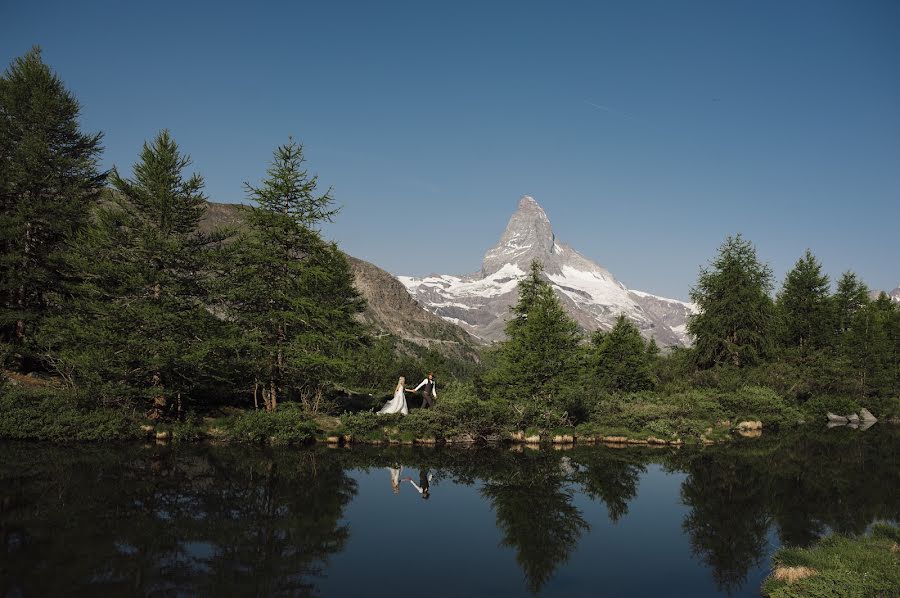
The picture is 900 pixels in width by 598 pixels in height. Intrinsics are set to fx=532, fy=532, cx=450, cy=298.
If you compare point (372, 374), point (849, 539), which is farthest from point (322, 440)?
point (372, 374)

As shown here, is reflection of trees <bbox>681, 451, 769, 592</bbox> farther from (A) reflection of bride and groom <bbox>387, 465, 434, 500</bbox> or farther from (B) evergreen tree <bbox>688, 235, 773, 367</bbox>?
(B) evergreen tree <bbox>688, 235, 773, 367</bbox>

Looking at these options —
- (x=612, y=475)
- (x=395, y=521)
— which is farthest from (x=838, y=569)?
(x=612, y=475)

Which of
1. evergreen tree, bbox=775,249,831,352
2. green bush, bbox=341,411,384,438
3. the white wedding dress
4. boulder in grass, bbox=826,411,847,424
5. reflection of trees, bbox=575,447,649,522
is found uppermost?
evergreen tree, bbox=775,249,831,352

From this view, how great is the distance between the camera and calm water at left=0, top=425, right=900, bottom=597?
11320 mm

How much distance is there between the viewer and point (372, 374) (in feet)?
181

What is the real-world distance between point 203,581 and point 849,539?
16.4 m

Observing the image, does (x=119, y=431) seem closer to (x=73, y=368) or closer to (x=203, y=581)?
(x=73, y=368)

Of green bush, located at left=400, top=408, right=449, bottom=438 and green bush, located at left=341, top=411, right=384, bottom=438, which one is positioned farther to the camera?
green bush, located at left=400, top=408, right=449, bottom=438

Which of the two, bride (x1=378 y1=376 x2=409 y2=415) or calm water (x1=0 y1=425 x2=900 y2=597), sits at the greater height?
bride (x1=378 y1=376 x2=409 y2=415)

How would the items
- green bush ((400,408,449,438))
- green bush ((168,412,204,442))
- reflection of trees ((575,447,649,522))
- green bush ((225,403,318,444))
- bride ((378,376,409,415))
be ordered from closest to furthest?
reflection of trees ((575,447,649,522))
green bush ((168,412,204,442))
green bush ((225,403,318,444))
green bush ((400,408,449,438))
bride ((378,376,409,415))

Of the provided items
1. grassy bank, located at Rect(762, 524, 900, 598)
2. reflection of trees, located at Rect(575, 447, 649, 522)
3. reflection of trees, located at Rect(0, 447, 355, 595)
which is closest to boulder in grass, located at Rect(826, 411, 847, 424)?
reflection of trees, located at Rect(575, 447, 649, 522)

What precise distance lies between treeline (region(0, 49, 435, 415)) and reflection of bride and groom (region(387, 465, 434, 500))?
727 cm

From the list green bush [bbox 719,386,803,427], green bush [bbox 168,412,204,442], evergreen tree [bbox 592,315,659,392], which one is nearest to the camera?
green bush [bbox 168,412,204,442]

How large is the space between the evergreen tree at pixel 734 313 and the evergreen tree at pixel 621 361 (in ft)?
32.9
